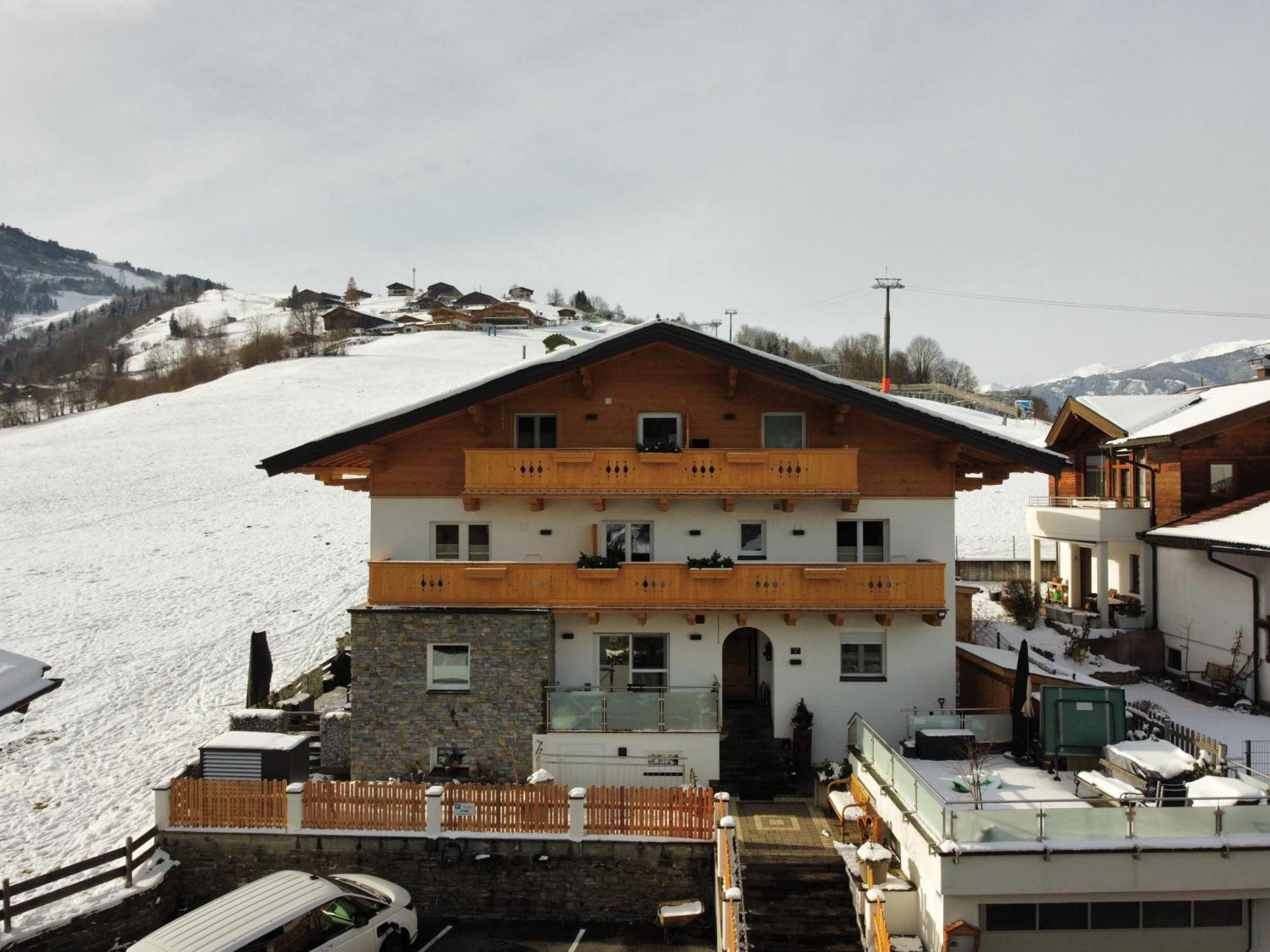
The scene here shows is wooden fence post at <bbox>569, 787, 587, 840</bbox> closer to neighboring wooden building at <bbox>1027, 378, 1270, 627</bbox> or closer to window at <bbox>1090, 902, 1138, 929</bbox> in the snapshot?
window at <bbox>1090, 902, 1138, 929</bbox>

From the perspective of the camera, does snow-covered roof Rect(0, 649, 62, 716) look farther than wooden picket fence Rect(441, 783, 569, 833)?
No

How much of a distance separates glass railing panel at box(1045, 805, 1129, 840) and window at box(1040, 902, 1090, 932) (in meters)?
1.25

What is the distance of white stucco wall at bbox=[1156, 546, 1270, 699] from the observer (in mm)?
19797

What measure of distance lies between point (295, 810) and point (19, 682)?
18.9ft

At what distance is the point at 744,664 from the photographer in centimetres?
1950

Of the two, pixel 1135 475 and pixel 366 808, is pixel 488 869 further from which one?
pixel 1135 475

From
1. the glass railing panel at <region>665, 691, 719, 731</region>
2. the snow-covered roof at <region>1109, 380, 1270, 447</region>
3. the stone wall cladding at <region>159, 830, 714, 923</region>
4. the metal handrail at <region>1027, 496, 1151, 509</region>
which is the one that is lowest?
the stone wall cladding at <region>159, 830, 714, 923</region>

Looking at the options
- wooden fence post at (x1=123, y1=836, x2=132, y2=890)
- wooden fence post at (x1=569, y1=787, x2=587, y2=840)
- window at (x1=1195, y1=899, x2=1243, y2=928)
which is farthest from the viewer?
wooden fence post at (x1=569, y1=787, x2=587, y2=840)

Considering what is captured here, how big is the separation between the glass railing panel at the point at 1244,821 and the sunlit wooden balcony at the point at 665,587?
6169 millimetres

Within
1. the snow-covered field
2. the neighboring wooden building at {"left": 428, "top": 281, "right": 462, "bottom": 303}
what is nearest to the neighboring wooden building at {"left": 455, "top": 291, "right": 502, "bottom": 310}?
the neighboring wooden building at {"left": 428, "top": 281, "right": 462, "bottom": 303}

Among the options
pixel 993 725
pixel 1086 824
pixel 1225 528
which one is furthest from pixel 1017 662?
pixel 1225 528

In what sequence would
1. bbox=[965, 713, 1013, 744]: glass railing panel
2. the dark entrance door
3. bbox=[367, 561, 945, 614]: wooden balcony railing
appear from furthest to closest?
the dark entrance door
bbox=[367, 561, 945, 614]: wooden balcony railing
bbox=[965, 713, 1013, 744]: glass railing panel

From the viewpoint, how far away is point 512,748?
1670 cm

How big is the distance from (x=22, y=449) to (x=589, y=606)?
221 ft
